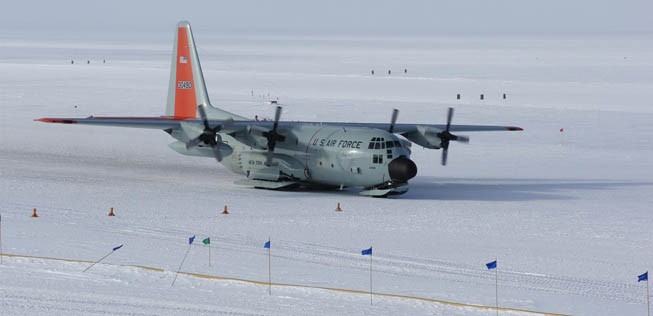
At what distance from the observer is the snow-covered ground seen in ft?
81.8

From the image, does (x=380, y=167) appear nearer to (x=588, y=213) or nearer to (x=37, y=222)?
(x=588, y=213)

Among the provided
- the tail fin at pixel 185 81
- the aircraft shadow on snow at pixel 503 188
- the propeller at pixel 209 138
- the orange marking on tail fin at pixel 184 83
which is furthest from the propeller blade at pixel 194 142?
the aircraft shadow on snow at pixel 503 188

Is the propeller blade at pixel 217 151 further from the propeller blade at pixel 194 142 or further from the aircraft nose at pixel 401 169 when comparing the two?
the aircraft nose at pixel 401 169

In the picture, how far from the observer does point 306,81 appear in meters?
95.4

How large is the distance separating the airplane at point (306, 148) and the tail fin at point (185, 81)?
10.5ft

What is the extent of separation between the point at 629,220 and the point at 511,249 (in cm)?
641

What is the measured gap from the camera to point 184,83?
4534cm

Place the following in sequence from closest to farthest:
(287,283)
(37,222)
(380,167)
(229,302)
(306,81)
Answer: (229,302) → (287,283) → (37,222) → (380,167) → (306,81)

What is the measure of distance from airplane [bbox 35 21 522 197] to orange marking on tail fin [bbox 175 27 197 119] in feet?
10.7

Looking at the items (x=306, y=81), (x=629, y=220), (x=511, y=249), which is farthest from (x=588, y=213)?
(x=306, y=81)

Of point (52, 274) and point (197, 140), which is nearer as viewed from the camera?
point (52, 274)

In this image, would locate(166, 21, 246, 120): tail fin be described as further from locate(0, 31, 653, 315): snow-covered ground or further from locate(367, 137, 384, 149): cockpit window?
locate(367, 137, 384, 149): cockpit window

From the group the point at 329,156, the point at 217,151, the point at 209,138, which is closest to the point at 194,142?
the point at 209,138

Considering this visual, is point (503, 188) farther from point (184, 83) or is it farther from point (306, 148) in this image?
point (184, 83)
